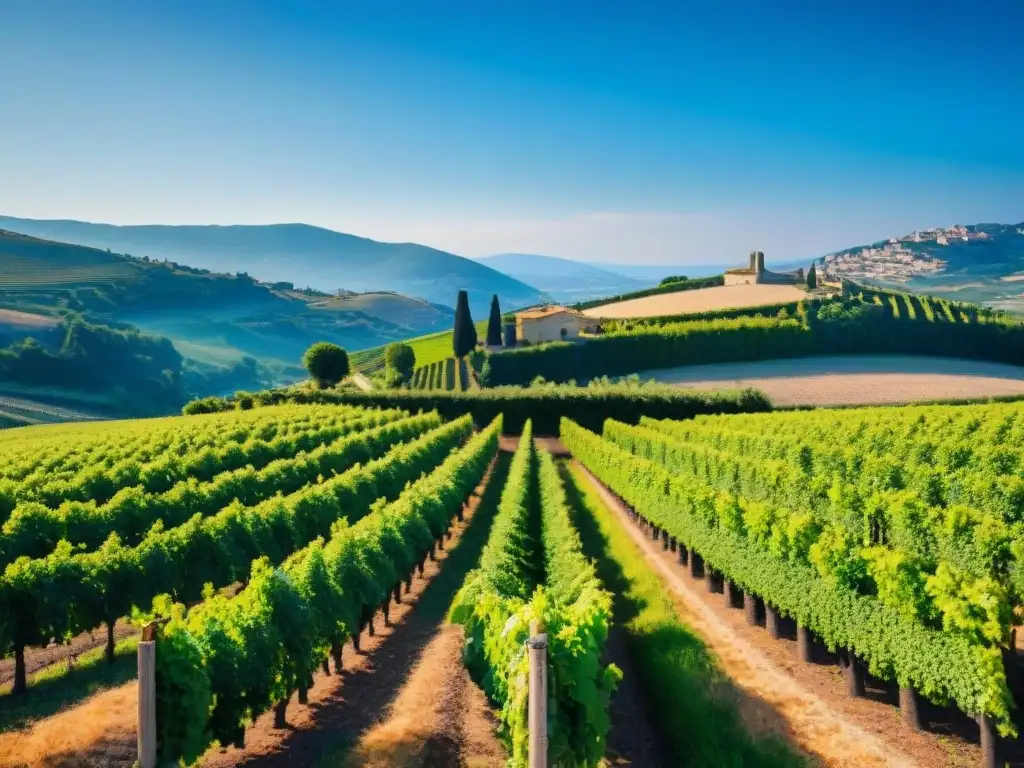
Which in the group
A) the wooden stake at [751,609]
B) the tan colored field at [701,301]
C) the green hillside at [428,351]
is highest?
the tan colored field at [701,301]

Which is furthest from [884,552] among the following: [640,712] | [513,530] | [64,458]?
[64,458]

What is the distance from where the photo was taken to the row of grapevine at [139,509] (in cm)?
1739

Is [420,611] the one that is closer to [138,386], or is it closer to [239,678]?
[239,678]

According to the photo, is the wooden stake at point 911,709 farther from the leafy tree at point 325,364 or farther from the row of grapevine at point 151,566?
the leafy tree at point 325,364

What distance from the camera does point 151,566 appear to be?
1552 cm

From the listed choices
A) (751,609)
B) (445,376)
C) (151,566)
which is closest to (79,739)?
(151,566)

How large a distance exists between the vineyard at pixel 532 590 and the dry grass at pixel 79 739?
0.11 m

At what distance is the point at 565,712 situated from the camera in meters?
9.09

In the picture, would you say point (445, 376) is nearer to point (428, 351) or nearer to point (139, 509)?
point (428, 351)

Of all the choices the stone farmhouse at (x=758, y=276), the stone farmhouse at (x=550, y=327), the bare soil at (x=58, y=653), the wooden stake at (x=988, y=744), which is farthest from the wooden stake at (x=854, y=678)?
the stone farmhouse at (x=758, y=276)

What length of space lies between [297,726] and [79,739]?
117 inches

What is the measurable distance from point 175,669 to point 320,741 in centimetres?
294

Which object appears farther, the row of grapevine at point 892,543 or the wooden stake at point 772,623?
the wooden stake at point 772,623

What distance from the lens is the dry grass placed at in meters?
10.4
